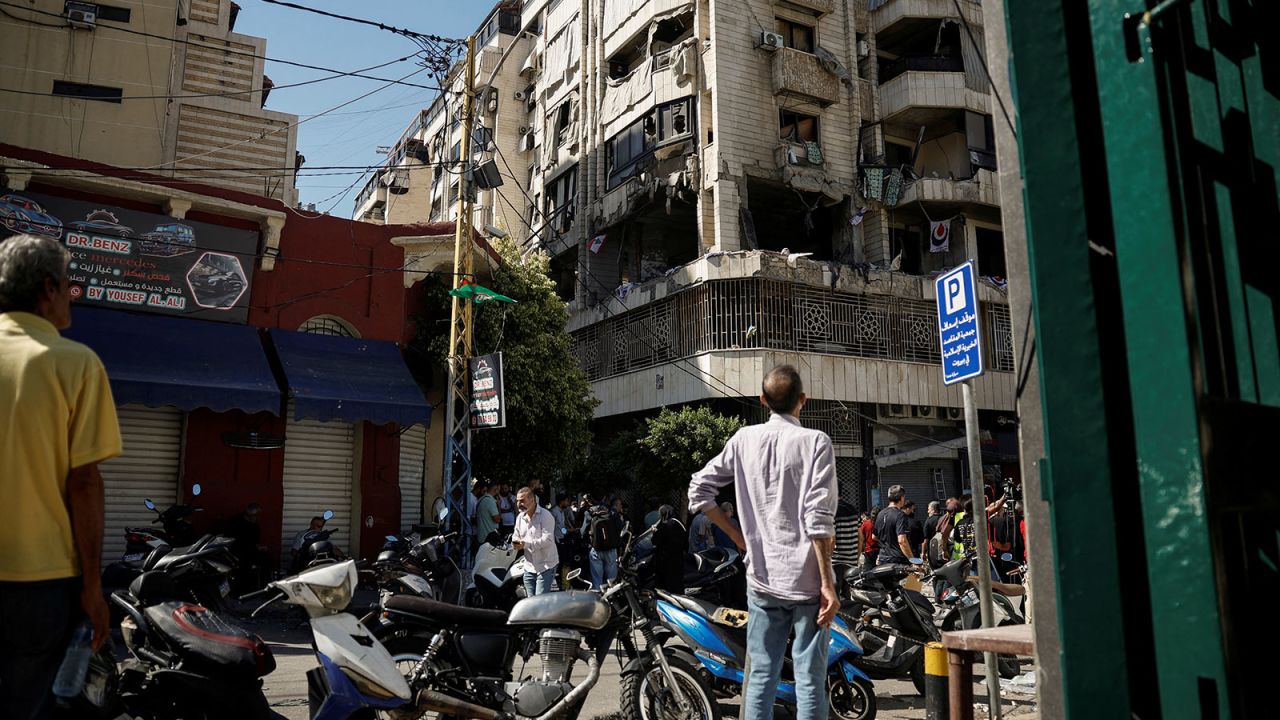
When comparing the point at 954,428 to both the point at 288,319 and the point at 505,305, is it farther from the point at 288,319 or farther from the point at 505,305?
the point at 288,319

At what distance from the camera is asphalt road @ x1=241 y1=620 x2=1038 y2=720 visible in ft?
20.2

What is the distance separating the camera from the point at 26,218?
41.9ft

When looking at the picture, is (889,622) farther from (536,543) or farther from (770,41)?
(770,41)

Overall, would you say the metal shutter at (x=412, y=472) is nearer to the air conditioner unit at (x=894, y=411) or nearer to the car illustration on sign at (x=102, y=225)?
the car illustration on sign at (x=102, y=225)

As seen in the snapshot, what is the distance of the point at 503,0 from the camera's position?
37500 mm

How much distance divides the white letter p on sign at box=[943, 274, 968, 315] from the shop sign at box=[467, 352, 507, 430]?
30.1 feet

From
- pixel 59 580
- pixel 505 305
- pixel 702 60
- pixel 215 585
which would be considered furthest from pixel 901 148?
pixel 59 580

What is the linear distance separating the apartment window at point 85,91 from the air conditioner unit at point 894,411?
794 inches

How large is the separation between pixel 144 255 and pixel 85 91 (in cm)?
806

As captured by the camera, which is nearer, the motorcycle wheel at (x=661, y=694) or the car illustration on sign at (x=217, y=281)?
the motorcycle wheel at (x=661, y=694)

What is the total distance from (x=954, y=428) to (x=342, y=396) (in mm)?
17854

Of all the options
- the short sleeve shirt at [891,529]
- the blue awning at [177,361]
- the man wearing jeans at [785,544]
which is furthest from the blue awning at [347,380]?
the man wearing jeans at [785,544]

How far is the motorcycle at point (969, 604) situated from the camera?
296 inches

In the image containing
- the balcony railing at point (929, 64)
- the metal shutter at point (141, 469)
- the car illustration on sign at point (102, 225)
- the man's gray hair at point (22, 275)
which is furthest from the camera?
the balcony railing at point (929, 64)
